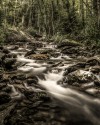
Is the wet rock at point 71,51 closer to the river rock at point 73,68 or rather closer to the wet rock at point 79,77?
the river rock at point 73,68

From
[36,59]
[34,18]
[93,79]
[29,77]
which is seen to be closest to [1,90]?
[29,77]

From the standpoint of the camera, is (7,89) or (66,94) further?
(66,94)

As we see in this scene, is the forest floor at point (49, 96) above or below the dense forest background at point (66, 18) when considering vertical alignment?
below

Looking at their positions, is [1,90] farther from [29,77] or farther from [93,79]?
[93,79]

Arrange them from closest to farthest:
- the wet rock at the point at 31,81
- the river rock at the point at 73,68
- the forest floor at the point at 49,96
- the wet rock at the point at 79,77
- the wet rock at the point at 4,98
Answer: the forest floor at the point at 49,96
the wet rock at the point at 4,98
the wet rock at the point at 31,81
the wet rock at the point at 79,77
the river rock at the point at 73,68

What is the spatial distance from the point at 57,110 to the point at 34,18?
37034mm

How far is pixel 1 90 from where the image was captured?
732 centimetres

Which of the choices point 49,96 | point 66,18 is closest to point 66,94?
Result: point 49,96

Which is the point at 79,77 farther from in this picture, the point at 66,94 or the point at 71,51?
the point at 71,51

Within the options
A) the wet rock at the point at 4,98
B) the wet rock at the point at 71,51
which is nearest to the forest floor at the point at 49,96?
Result: the wet rock at the point at 4,98

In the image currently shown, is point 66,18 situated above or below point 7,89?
above

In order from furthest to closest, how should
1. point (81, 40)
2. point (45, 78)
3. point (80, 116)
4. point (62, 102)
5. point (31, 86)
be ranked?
point (81, 40), point (45, 78), point (31, 86), point (62, 102), point (80, 116)

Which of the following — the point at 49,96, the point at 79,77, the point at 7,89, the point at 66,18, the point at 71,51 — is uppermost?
the point at 66,18

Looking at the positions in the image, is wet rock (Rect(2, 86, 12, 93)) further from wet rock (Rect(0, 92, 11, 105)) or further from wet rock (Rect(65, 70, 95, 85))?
wet rock (Rect(65, 70, 95, 85))
